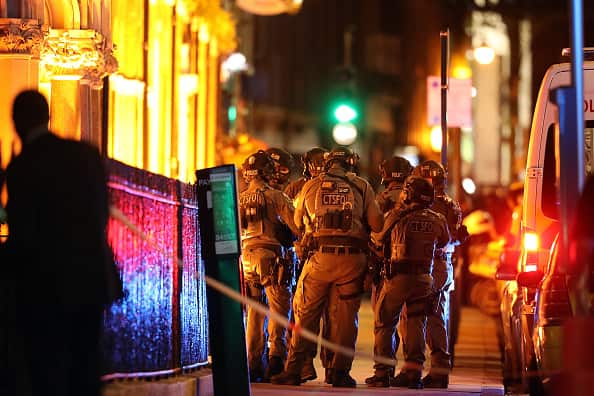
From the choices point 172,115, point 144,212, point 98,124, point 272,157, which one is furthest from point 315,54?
point 144,212

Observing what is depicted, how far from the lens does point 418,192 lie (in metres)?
14.3

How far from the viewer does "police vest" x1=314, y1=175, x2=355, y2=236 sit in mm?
14273

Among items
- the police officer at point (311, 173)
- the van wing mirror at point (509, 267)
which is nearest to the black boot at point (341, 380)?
the police officer at point (311, 173)

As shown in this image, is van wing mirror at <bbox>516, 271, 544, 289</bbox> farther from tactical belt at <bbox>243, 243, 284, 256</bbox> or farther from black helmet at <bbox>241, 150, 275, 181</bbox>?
black helmet at <bbox>241, 150, 275, 181</bbox>

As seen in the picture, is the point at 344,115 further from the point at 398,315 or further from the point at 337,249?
the point at 337,249

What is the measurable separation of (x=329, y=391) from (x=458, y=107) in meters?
8.75

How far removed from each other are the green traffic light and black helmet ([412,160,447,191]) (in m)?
12.0

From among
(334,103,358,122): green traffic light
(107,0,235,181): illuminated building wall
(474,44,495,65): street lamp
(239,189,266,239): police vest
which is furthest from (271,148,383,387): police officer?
(474,44,495,65): street lamp

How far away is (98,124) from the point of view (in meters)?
22.0

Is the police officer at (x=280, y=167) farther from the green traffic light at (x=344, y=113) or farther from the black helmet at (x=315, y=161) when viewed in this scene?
the green traffic light at (x=344, y=113)

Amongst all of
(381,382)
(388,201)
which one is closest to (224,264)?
(381,382)

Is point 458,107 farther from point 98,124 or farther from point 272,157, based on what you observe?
point 272,157

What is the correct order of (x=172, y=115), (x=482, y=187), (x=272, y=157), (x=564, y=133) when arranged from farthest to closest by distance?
(x=482, y=187) → (x=172, y=115) → (x=272, y=157) → (x=564, y=133)

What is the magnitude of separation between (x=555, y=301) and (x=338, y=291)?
9.68 feet
